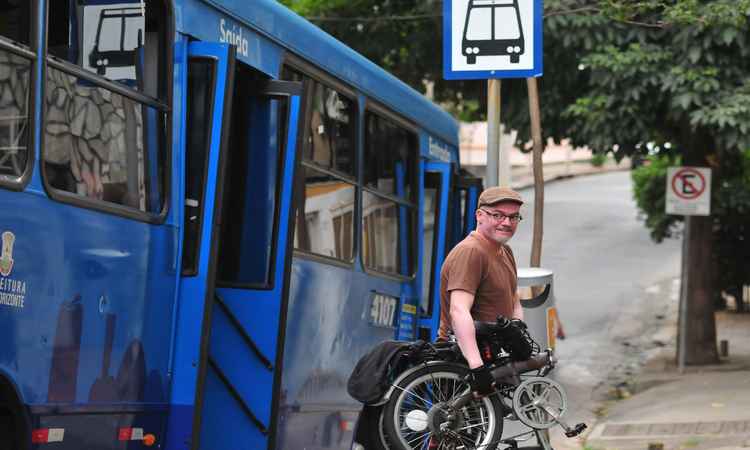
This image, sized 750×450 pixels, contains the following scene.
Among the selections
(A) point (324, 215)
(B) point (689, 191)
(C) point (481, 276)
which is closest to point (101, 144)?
(C) point (481, 276)

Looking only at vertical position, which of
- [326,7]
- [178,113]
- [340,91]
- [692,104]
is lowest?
[178,113]

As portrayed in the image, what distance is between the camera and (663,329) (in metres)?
23.0

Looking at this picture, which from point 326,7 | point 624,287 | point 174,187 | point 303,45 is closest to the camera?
point 174,187

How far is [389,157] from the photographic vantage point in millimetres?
10156

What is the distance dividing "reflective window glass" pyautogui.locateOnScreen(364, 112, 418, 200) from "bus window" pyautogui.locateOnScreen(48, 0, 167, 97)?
10.3ft

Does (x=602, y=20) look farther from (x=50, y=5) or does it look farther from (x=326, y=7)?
(x=50, y=5)

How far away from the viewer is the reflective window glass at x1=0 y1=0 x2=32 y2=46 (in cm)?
527

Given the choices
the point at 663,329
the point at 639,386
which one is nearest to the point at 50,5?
the point at 639,386

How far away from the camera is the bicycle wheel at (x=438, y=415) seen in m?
6.75

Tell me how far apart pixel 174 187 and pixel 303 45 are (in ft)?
6.12

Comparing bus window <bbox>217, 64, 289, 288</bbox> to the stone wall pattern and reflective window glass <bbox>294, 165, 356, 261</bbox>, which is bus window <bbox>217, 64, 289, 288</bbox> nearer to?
reflective window glass <bbox>294, 165, 356, 261</bbox>

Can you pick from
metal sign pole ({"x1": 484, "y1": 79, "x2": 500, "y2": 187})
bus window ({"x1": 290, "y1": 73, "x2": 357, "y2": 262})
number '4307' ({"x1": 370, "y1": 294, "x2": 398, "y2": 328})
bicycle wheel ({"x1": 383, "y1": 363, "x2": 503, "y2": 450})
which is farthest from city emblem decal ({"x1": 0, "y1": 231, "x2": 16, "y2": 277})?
metal sign pole ({"x1": 484, "y1": 79, "x2": 500, "y2": 187})

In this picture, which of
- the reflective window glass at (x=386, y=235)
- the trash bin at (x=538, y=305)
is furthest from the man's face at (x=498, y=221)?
the trash bin at (x=538, y=305)

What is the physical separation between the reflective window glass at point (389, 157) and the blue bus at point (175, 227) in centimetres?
41
